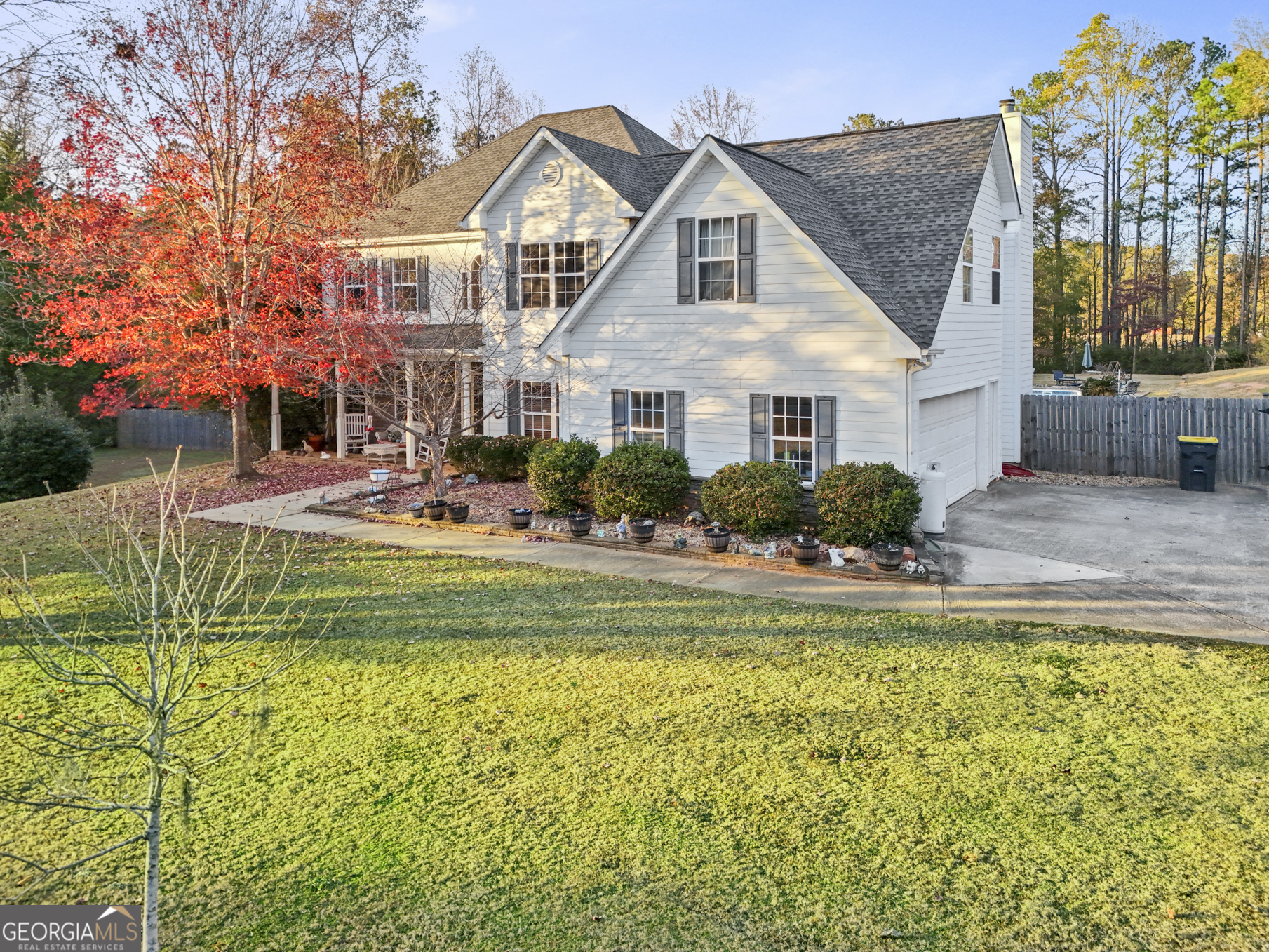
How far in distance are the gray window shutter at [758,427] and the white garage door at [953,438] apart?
259 centimetres

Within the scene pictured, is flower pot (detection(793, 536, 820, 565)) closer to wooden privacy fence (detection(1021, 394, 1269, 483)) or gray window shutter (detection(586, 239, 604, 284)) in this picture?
gray window shutter (detection(586, 239, 604, 284))

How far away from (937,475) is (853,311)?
116 inches

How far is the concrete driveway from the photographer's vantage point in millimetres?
10516

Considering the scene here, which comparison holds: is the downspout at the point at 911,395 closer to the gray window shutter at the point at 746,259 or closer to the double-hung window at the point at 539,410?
the gray window shutter at the point at 746,259

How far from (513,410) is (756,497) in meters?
8.61

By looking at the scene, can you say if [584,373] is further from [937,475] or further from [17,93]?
[17,93]

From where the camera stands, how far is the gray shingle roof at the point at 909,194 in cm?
1514

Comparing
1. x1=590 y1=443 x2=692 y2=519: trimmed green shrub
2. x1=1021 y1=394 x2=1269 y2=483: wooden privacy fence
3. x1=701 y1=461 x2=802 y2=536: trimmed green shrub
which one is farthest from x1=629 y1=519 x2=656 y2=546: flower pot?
x1=1021 y1=394 x2=1269 y2=483: wooden privacy fence

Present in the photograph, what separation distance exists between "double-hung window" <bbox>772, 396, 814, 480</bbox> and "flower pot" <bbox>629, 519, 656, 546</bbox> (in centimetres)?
258

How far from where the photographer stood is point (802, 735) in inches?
281

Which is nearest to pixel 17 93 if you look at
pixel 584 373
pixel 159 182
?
pixel 159 182

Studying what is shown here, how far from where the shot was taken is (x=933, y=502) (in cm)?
1396

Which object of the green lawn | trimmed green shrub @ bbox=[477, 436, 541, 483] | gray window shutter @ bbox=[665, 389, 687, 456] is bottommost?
the green lawn

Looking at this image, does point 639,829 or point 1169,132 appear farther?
point 1169,132
